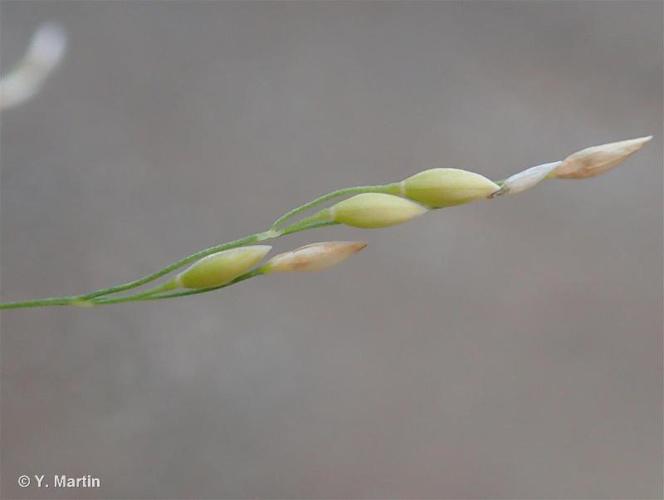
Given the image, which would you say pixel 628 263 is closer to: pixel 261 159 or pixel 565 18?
pixel 565 18

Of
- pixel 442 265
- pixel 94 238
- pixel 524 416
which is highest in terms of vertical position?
pixel 94 238

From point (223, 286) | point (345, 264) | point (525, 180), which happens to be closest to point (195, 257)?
point (223, 286)

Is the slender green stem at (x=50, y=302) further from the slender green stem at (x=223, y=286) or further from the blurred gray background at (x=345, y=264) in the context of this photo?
the blurred gray background at (x=345, y=264)

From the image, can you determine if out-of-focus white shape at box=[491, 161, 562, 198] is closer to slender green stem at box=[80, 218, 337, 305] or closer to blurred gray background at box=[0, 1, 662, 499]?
slender green stem at box=[80, 218, 337, 305]

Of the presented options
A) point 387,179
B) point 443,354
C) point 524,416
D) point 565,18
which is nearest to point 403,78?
point 387,179

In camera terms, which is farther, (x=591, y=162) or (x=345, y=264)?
(x=345, y=264)

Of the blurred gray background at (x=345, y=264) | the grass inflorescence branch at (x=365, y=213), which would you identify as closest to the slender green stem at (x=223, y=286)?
the grass inflorescence branch at (x=365, y=213)

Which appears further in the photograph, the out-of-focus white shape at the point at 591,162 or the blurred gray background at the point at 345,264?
the blurred gray background at the point at 345,264

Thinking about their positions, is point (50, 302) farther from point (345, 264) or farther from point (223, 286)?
point (345, 264)
